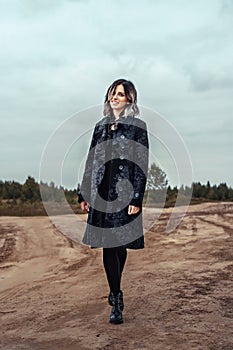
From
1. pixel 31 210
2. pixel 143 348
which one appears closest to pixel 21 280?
pixel 143 348

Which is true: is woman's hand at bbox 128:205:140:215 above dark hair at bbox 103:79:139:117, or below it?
below

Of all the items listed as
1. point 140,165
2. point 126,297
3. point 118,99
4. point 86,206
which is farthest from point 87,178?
point 126,297

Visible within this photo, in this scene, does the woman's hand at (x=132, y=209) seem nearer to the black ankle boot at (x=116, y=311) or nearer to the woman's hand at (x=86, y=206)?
the woman's hand at (x=86, y=206)

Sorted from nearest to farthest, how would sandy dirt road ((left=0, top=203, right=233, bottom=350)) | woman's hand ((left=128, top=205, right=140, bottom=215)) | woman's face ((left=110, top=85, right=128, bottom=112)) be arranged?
sandy dirt road ((left=0, top=203, right=233, bottom=350)) → woman's hand ((left=128, top=205, right=140, bottom=215)) → woman's face ((left=110, top=85, right=128, bottom=112))

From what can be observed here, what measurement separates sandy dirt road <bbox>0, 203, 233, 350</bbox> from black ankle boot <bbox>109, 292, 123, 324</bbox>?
0.19ft

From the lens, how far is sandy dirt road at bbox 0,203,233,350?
3.83 metres

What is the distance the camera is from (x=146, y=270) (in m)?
6.65

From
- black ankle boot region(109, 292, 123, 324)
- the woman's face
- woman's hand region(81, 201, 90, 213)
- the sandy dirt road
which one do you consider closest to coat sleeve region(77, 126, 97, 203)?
woman's hand region(81, 201, 90, 213)

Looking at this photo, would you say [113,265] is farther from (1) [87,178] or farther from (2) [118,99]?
(2) [118,99]

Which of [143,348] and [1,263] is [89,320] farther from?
[1,263]

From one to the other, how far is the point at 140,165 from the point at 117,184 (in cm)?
23

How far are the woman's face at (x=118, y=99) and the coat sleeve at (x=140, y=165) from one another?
228 mm

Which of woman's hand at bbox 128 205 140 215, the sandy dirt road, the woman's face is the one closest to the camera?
the sandy dirt road

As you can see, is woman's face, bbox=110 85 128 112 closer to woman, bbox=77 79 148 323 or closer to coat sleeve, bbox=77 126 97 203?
woman, bbox=77 79 148 323
